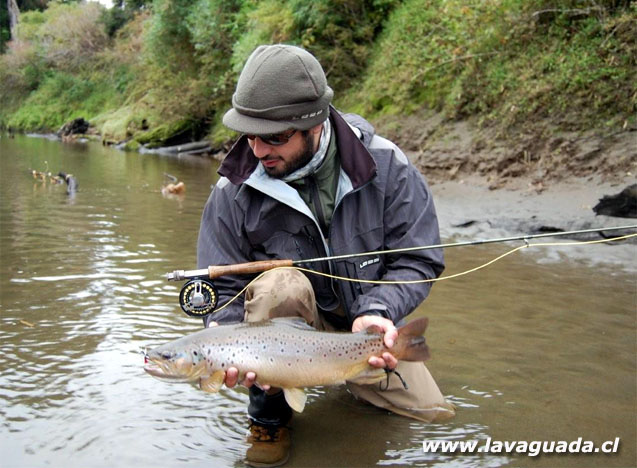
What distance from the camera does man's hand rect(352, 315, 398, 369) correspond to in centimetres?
315

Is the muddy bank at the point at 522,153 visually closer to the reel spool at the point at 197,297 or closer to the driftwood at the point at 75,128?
the reel spool at the point at 197,297

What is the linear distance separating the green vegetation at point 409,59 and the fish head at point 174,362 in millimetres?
7499

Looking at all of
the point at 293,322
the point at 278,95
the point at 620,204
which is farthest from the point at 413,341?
the point at 620,204

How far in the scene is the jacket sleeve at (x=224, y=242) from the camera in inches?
145

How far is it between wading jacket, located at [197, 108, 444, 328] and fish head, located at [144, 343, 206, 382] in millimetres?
515

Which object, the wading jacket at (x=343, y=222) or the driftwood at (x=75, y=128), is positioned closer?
the wading jacket at (x=343, y=222)

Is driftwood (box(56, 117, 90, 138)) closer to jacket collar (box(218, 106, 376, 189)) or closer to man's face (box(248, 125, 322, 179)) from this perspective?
jacket collar (box(218, 106, 376, 189))

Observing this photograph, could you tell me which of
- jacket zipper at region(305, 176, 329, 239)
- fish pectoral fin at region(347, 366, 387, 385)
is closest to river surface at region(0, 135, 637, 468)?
fish pectoral fin at region(347, 366, 387, 385)

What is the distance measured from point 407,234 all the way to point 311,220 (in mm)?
480

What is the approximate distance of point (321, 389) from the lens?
422 centimetres

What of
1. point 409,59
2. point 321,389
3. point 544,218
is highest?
point 409,59

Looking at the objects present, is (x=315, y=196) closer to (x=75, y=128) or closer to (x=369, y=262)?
(x=369, y=262)

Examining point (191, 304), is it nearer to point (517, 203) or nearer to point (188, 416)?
point (188, 416)

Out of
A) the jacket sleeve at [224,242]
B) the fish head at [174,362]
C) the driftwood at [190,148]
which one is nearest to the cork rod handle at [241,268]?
the jacket sleeve at [224,242]
